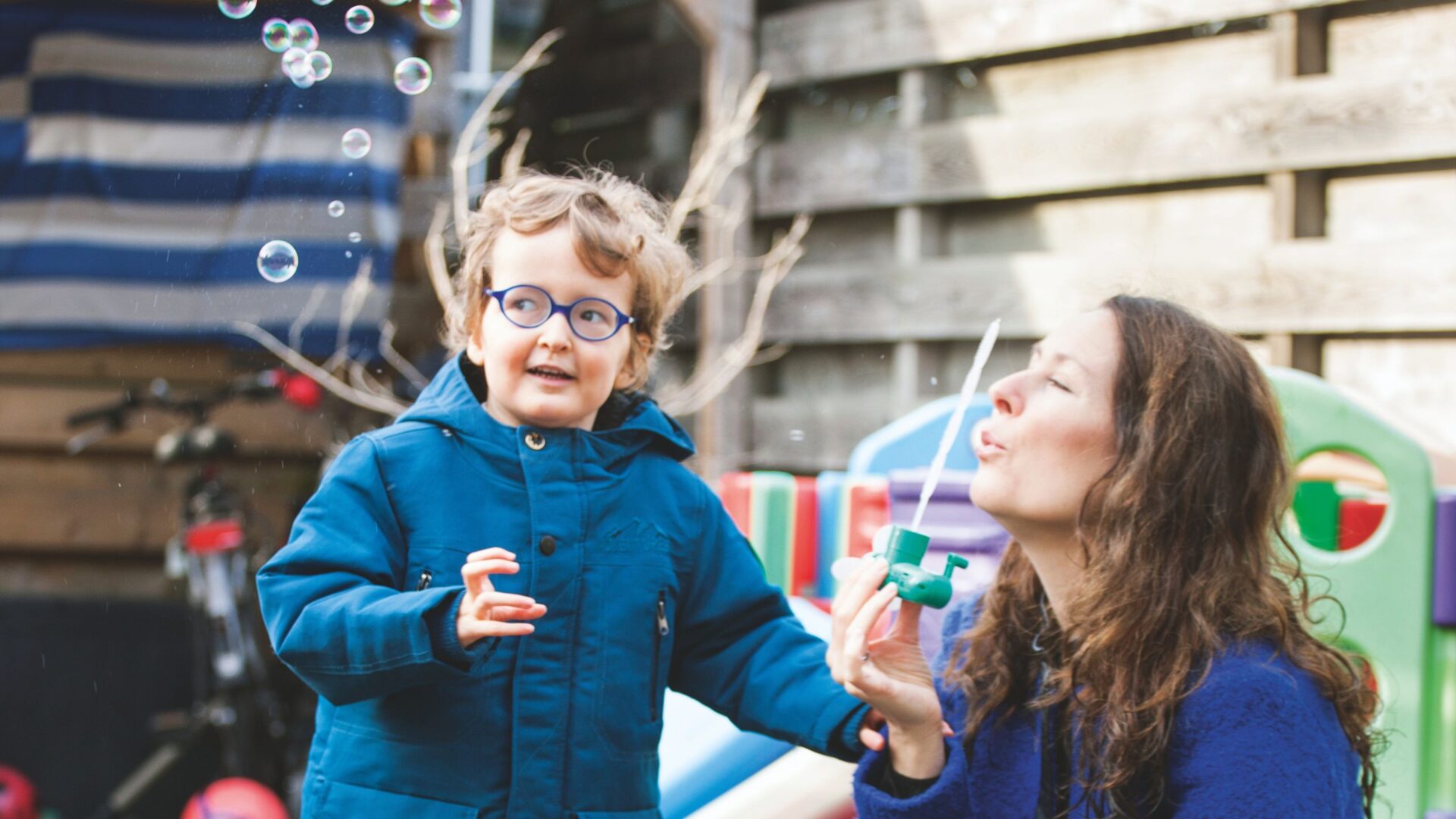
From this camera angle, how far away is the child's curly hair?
117cm

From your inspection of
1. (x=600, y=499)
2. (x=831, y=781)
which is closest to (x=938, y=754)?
(x=600, y=499)

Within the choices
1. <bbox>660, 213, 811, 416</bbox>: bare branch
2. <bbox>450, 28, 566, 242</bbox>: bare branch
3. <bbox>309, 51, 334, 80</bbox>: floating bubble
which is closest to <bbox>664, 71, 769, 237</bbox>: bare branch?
<bbox>660, 213, 811, 416</bbox>: bare branch

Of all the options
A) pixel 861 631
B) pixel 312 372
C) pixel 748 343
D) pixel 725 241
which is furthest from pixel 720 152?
pixel 861 631

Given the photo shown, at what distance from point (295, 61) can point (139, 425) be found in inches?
92.1

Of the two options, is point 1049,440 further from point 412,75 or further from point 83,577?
point 83,577

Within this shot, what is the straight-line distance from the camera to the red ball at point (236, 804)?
257 centimetres

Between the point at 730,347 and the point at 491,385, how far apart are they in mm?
2185

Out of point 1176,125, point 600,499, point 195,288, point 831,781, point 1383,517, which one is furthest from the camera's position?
point 195,288

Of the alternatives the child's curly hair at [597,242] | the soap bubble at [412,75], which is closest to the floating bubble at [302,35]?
the soap bubble at [412,75]

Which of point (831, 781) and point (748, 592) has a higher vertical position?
point (748, 592)

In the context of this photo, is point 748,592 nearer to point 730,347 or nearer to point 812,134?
point 730,347

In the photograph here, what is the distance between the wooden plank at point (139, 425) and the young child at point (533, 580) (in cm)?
258

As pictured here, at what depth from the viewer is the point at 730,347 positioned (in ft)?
11.0

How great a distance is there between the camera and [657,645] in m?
1.17
